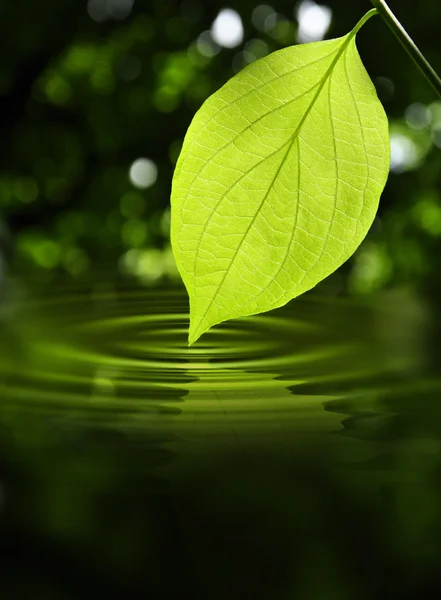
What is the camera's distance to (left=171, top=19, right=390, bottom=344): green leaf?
0.17 metres

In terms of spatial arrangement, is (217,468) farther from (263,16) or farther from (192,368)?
(263,16)

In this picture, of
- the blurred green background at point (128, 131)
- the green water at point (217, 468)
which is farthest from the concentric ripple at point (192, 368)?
the blurred green background at point (128, 131)

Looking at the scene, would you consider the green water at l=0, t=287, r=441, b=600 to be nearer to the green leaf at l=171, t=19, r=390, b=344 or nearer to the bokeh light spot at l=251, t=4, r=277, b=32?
the green leaf at l=171, t=19, r=390, b=344

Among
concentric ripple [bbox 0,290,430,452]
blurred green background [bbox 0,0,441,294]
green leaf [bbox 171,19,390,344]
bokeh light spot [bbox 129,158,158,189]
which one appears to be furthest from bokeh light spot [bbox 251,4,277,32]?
green leaf [bbox 171,19,390,344]

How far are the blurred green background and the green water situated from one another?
2.72 feet

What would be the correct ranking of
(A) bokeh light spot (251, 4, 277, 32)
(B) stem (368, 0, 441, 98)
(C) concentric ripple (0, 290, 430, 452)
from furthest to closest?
(A) bokeh light spot (251, 4, 277, 32) → (C) concentric ripple (0, 290, 430, 452) → (B) stem (368, 0, 441, 98)

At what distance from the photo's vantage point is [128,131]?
3.93 ft

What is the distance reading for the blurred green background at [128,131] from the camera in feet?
3.75

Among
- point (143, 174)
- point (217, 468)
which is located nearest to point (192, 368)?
point (217, 468)

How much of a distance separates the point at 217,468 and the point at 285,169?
0.09 meters

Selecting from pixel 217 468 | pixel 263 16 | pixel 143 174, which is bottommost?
pixel 217 468

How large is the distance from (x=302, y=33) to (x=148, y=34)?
0.88ft

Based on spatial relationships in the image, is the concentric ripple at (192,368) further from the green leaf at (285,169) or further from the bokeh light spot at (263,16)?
the bokeh light spot at (263,16)

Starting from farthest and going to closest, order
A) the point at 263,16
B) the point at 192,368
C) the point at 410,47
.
A: the point at 263,16, the point at 192,368, the point at 410,47
